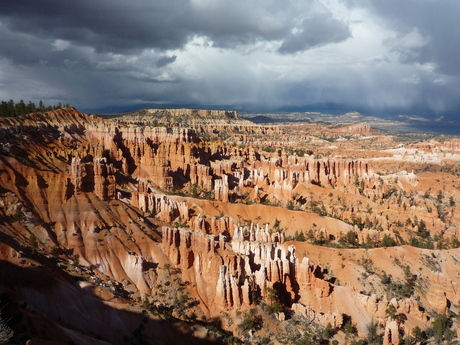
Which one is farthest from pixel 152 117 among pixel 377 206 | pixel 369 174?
pixel 377 206

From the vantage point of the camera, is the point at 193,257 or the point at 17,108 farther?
the point at 17,108

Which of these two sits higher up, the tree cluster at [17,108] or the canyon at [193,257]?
the tree cluster at [17,108]

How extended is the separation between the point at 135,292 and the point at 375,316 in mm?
26664

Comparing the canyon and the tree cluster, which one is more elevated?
the tree cluster

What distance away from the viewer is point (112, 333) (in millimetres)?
32500

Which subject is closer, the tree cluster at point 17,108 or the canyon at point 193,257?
the canyon at point 193,257

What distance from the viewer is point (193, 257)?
46344 millimetres

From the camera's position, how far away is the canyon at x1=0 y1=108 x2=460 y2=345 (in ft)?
110

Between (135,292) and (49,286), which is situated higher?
(49,286)

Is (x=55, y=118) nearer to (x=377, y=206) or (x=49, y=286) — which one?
(x=49, y=286)

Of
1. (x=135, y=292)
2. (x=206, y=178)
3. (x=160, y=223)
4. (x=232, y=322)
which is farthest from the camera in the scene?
(x=206, y=178)

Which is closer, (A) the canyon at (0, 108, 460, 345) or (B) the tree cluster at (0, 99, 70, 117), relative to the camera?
(A) the canyon at (0, 108, 460, 345)

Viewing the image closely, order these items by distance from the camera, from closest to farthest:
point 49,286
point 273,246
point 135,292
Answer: point 49,286, point 135,292, point 273,246

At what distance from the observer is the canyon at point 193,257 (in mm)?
33469
